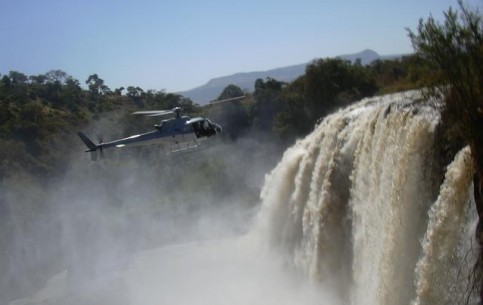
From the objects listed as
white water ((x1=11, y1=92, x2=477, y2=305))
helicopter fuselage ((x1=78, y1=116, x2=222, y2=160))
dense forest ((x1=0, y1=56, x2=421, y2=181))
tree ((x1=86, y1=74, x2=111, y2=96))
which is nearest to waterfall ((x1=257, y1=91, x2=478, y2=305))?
white water ((x1=11, y1=92, x2=477, y2=305))

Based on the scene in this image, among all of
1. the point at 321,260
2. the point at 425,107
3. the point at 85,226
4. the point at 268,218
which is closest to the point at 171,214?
the point at 85,226

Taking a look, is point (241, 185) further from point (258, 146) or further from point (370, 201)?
point (370, 201)

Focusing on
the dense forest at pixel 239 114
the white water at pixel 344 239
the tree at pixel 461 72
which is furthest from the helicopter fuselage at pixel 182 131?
the tree at pixel 461 72

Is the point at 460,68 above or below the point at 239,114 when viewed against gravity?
above

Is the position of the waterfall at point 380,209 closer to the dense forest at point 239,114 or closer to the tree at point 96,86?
the dense forest at point 239,114

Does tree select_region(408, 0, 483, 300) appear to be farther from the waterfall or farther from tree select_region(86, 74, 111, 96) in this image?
tree select_region(86, 74, 111, 96)

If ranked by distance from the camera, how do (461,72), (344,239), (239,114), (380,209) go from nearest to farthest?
(461,72) → (380,209) → (344,239) → (239,114)

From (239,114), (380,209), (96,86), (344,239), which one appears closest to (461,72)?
(380,209)

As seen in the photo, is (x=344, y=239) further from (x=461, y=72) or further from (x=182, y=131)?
(x=182, y=131)
